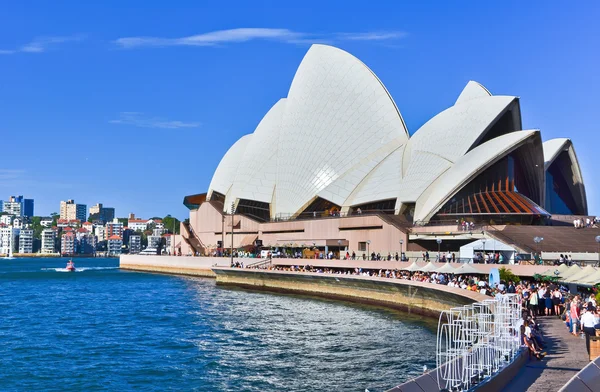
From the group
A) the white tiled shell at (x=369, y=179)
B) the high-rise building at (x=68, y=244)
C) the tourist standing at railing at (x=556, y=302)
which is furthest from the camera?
the high-rise building at (x=68, y=244)

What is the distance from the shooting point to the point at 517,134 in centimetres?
4169

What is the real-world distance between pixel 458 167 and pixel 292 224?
53.8 feet

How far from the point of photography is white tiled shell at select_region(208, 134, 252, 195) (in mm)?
70438


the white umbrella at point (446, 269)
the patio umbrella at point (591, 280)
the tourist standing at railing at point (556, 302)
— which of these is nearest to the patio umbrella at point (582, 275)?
the patio umbrella at point (591, 280)

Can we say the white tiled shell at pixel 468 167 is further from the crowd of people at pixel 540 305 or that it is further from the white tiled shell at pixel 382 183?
the crowd of people at pixel 540 305

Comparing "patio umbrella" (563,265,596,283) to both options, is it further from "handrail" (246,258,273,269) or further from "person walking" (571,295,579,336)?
"handrail" (246,258,273,269)

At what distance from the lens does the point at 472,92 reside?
55000 millimetres

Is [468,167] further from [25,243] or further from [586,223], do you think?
[25,243]

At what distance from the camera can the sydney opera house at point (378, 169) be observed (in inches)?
1687

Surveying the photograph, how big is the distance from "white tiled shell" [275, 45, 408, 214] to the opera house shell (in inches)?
3.1

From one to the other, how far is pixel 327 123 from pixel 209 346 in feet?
112

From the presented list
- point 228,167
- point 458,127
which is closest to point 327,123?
point 458,127

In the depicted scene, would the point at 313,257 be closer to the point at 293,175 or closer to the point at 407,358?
the point at 293,175

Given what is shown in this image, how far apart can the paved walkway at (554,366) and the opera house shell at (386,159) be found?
1068 inches
